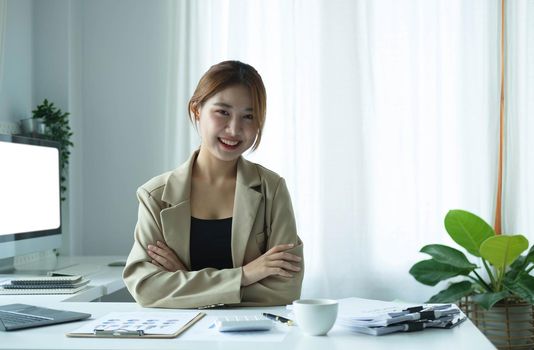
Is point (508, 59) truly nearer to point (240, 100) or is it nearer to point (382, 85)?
point (382, 85)

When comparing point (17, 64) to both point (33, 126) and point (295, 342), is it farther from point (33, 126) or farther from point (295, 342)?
point (295, 342)

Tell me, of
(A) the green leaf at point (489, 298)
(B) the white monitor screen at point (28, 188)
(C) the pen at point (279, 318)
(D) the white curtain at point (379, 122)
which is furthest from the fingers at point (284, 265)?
(D) the white curtain at point (379, 122)

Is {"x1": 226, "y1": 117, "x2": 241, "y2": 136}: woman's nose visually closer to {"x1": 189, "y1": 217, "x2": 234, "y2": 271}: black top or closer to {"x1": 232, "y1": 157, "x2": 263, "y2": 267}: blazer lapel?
{"x1": 232, "y1": 157, "x2": 263, "y2": 267}: blazer lapel

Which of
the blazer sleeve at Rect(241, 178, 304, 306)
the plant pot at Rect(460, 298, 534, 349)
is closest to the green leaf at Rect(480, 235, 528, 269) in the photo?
the plant pot at Rect(460, 298, 534, 349)

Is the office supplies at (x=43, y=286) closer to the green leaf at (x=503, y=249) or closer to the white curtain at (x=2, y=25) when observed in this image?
the white curtain at (x=2, y=25)

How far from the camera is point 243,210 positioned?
1.96m

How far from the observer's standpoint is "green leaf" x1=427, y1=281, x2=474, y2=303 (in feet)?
10.4

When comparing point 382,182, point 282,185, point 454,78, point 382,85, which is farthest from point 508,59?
point 282,185

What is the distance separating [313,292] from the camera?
3.60 metres

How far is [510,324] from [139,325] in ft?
7.45

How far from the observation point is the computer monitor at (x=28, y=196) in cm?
253

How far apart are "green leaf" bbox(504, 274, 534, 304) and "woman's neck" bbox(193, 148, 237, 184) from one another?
166 cm

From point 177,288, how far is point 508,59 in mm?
2606

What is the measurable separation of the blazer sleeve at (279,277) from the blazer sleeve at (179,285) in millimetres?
67
